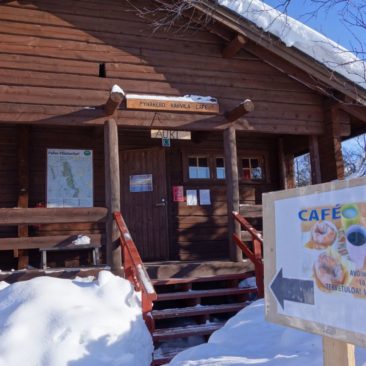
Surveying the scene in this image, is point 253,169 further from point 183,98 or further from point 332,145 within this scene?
point 183,98

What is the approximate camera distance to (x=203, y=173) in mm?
10805

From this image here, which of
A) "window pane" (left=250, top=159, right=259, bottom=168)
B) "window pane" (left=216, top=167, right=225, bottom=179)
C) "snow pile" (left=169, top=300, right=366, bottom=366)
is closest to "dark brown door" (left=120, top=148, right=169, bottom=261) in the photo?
"window pane" (left=216, top=167, right=225, bottom=179)

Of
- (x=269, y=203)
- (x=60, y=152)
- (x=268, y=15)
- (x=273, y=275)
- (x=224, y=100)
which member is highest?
(x=268, y=15)

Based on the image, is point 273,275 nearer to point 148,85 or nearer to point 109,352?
point 109,352

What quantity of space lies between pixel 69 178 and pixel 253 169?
4.23 metres

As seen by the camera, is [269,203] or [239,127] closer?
[269,203]

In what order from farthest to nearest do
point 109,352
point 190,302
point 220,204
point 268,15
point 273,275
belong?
1. point 220,204
2. point 268,15
3. point 190,302
4. point 109,352
5. point 273,275

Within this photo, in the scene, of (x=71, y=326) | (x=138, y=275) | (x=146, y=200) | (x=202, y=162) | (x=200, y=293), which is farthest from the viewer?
(x=202, y=162)

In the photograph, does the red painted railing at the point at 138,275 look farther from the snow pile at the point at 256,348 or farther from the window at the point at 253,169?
the window at the point at 253,169

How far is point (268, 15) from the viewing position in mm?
8727

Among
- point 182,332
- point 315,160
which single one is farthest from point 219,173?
point 182,332

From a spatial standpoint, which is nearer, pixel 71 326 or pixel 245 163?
pixel 71 326

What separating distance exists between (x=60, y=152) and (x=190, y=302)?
4.39 m

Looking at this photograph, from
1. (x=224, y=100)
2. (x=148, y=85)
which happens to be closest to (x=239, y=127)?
(x=224, y=100)
